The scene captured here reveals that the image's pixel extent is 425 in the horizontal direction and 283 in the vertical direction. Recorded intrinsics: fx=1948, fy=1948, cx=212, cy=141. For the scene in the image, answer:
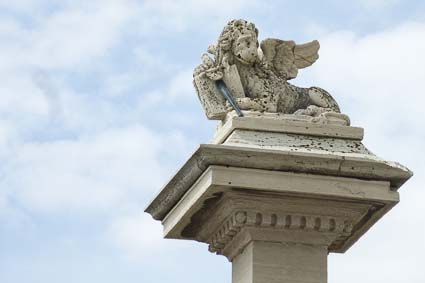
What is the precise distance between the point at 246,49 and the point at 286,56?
2.19ft

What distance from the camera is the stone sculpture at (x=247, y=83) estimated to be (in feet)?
63.0

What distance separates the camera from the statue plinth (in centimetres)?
1822

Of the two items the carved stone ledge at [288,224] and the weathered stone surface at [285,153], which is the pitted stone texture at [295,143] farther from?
the carved stone ledge at [288,224]

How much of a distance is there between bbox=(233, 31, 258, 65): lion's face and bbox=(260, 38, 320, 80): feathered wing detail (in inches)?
12.7

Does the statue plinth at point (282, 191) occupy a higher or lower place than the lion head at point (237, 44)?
lower

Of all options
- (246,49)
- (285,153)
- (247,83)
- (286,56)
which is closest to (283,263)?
(285,153)

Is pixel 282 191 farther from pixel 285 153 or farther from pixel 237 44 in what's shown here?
pixel 237 44

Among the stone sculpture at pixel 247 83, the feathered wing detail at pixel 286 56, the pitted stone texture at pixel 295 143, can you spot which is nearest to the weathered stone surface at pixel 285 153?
the pitted stone texture at pixel 295 143

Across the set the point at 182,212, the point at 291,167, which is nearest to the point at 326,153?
the point at 291,167

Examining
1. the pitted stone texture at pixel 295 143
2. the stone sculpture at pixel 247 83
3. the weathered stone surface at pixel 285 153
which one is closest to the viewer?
the weathered stone surface at pixel 285 153

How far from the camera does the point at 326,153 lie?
18.5 m

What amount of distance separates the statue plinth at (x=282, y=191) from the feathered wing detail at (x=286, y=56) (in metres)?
1.05

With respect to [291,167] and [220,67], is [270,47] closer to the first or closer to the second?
[220,67]

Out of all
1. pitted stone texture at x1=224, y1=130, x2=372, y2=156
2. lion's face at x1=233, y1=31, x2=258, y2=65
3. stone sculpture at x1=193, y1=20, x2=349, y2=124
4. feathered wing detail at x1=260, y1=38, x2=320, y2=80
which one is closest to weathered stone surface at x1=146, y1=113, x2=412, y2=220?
pitted stone texture at x1=224, y1=130, x2=372, y2=156
